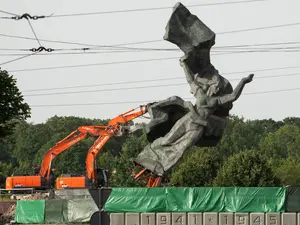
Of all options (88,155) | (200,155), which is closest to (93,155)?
(88,155)

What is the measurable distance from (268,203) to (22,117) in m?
15.2

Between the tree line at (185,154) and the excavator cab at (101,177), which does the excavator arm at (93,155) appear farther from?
the tree line at (185,154)

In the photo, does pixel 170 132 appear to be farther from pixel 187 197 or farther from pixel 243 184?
pixel 243 184

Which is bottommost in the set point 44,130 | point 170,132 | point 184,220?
point 184,220

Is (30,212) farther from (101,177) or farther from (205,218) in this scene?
(101,177)

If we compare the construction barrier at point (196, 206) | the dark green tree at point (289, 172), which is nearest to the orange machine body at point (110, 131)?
the construction barrier at point (196, 206)

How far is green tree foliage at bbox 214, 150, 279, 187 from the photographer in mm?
75875

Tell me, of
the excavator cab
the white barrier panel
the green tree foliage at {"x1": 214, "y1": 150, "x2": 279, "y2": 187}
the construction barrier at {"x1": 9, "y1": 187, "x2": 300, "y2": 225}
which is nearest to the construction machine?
the excavator cab

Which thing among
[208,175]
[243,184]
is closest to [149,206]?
[243,184]

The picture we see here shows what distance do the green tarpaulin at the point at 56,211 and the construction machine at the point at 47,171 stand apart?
11.5 metres

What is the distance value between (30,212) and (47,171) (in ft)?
56.2

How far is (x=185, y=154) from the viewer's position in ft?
162

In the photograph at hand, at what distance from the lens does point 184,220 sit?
129 feet

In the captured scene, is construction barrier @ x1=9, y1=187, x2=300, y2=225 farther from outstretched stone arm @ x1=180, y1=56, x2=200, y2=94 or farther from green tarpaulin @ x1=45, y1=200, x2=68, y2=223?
outstretched stone arm @ x1=180, y1=56, x2=200, y2=94
